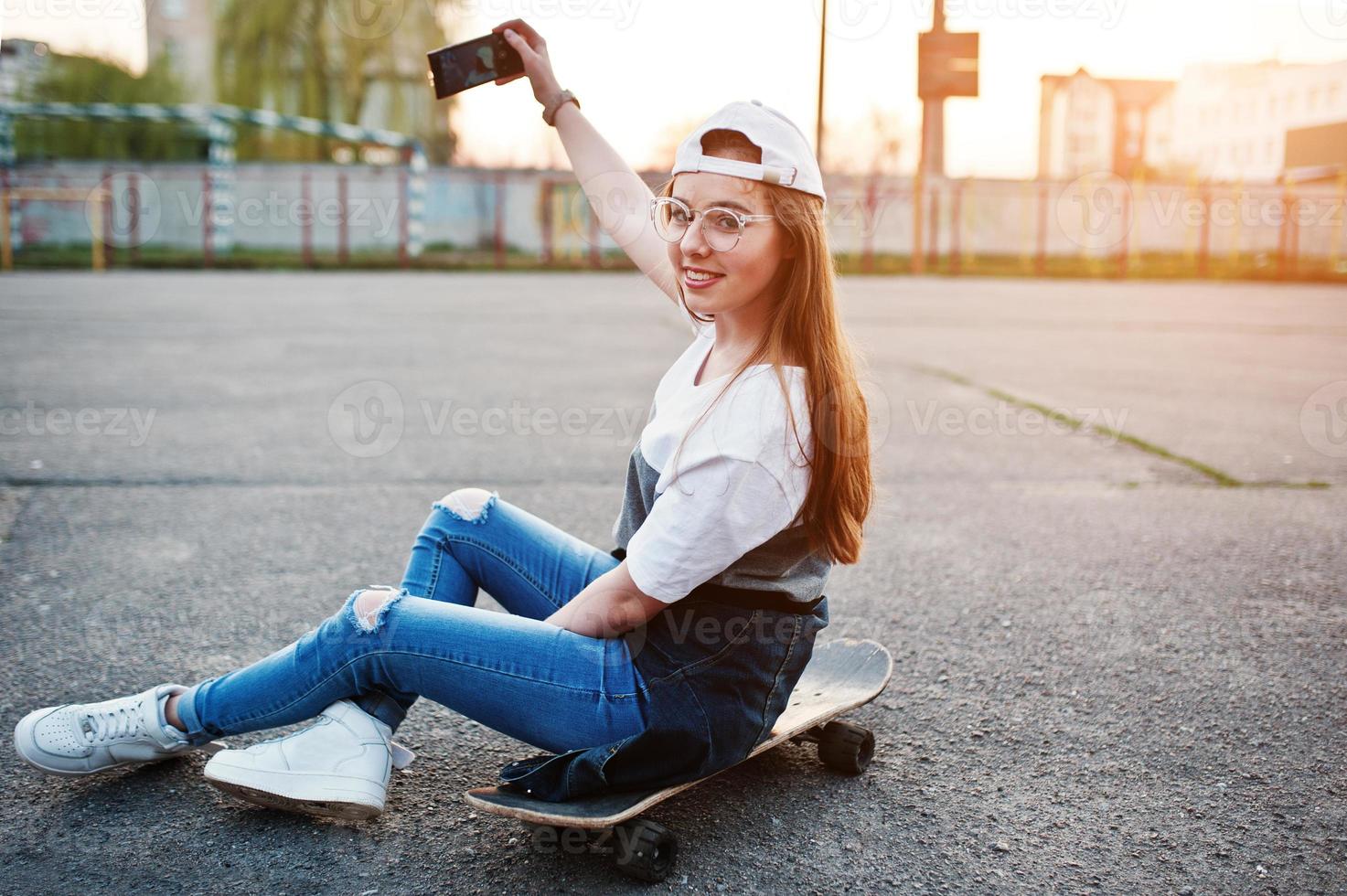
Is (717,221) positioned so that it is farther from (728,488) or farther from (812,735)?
(812,735)

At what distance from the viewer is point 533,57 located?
2717 millimetres

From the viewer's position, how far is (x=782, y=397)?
6.11 feet

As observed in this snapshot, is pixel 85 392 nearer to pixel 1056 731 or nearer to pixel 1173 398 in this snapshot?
pixel 1056 731

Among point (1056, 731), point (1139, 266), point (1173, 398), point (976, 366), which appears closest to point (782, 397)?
point (1056, 731)

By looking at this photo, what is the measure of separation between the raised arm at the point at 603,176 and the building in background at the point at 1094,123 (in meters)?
75.5

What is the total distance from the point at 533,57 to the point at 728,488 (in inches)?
55.8

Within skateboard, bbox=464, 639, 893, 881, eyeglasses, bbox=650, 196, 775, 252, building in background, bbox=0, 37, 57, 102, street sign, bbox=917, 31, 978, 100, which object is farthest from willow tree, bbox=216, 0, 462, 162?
eyeglasses, bbox=650, 196, 775, 252

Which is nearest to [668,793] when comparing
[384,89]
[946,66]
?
[946,66]

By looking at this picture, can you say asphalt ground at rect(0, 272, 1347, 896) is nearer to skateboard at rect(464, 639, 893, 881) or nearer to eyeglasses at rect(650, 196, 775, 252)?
skateboard at rect(464, 639, 893, 881)

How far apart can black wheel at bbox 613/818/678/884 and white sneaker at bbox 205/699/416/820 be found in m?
0.44

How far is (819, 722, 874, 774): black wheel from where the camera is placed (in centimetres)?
234

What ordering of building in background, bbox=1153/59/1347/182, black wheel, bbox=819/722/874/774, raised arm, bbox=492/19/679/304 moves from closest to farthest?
black wheel, bbox=819/722/874/774 → raised arm, bbox=492/19/679/304 → building in background, bbox=1153/59/1347/182

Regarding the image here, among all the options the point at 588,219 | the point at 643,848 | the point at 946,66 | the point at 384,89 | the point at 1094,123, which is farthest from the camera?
the point at 1094,123

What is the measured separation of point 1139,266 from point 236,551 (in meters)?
26.6
